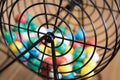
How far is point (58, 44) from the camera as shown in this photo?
732mm

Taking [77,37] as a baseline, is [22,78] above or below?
below

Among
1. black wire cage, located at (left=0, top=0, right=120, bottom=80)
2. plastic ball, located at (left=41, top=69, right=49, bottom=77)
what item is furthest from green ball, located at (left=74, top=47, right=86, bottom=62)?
plastic ball, located at (left=41, top=69, right=49, bottom=77)

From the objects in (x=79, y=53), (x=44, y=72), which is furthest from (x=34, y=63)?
(x=79, y=53)

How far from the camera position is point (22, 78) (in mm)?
728

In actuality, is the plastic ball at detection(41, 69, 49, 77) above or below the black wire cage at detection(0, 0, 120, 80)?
below

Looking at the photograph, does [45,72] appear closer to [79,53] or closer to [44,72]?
[44,72]

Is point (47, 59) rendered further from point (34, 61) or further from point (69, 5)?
point (69, 5)

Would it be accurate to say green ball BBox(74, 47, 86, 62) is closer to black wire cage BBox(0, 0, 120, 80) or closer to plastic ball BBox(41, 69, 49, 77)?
black wire cage BBox(0, 0, 120, 80)

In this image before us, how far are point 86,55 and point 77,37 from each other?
0.34 ft

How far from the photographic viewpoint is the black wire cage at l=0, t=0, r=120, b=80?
0.54m

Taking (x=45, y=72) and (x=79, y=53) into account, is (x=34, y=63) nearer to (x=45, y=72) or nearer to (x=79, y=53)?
(x=45, y=72)

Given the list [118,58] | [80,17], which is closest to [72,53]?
[118,58]

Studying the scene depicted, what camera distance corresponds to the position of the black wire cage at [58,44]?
0.54 meters

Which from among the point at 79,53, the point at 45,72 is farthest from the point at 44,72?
the point at 79,53
